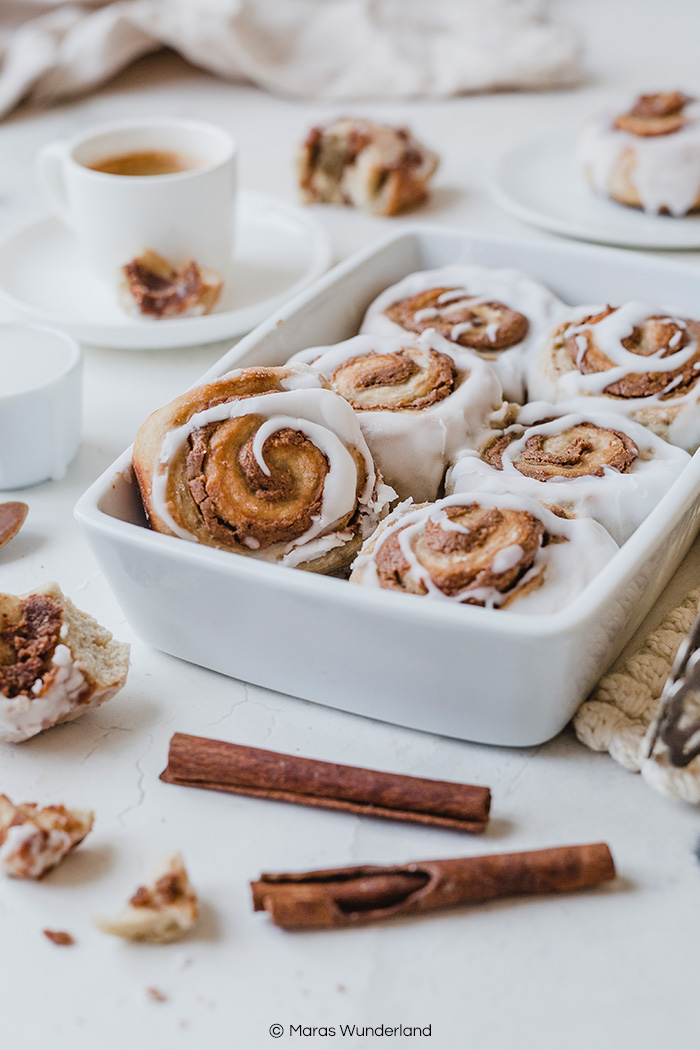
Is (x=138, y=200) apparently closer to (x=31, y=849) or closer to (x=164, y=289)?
(x=164, y=289)

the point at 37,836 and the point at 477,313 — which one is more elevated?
the point at 477,313

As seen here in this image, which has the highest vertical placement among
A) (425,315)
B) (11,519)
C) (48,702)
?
(425,315)

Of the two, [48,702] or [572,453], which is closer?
[48,702]

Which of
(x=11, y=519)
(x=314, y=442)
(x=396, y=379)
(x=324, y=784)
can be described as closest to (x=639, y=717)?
(x=324, y=784)

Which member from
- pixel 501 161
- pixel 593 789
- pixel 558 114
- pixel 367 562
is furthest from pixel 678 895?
pixel 558 114

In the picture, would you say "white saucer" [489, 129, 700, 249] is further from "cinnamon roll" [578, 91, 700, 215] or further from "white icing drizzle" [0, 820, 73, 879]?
"white icing drizzle" [0, 820, 73, 879]

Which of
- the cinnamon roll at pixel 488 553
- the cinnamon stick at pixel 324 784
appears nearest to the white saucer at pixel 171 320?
the cinnamon roll at pixel 488 553

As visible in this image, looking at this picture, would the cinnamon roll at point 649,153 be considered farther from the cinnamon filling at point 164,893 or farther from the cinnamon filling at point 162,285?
the cinnamon filling at point 164,893

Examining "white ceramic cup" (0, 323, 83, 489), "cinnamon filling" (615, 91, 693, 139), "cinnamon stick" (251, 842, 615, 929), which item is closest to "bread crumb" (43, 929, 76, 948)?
"cinnamon stick" (251, 842, 615, 929)
